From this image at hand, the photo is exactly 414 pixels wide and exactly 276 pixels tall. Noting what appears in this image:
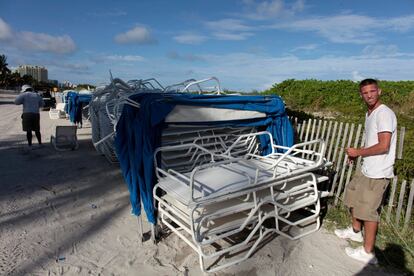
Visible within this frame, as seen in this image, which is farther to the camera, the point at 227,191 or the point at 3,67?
the point at 3,67

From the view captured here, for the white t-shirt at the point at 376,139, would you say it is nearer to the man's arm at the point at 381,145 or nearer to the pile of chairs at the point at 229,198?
the man's arm at the point at 381,145

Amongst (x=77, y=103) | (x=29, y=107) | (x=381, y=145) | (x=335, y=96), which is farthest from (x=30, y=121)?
(x=335, y=96)

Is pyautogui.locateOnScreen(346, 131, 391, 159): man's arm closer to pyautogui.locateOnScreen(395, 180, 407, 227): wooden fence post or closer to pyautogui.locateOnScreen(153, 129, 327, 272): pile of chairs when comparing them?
pyautogui.locateOnScreen(153, 129, 327, 272): pile of chairs

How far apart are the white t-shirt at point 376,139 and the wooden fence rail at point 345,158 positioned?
1.75 ft

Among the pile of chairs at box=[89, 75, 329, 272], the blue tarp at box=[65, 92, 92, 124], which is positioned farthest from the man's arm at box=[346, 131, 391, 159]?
the blue tarp at box=[65, 92, 92, 124]

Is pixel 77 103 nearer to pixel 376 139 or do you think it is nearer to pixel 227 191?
pixel 227 191

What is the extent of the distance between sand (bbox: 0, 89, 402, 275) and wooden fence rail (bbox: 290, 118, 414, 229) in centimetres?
82

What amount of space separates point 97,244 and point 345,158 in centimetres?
355

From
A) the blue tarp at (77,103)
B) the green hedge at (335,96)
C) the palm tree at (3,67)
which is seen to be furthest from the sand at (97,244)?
the palm tree at (3,67)

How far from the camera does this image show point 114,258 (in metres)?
3.42

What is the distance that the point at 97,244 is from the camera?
372 cm

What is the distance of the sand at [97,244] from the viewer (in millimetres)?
3248

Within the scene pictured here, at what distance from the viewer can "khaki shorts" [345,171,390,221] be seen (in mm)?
3308

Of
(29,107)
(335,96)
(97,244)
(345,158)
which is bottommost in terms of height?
(97,244)
